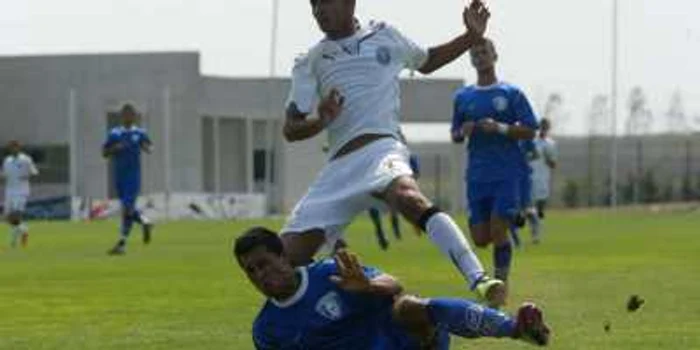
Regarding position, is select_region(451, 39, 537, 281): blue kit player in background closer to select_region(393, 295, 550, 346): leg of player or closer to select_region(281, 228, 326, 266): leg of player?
select_region(281, 228, 326, 266): leg of player

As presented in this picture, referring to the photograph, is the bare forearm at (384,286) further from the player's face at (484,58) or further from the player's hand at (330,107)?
the player's face at (484,58)

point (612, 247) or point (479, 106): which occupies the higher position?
point (479, 106)

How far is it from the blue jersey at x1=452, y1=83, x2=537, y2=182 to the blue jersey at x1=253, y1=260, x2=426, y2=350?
664 cm

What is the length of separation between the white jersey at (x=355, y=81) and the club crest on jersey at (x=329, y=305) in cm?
213

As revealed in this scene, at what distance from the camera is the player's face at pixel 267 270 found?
7777mm

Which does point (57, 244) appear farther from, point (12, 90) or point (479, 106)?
point (12, 90)

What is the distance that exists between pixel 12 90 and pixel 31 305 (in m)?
60.9

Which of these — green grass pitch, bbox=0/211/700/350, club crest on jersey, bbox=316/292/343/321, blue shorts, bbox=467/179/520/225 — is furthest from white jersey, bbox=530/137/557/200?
club crest on jersey, bbox=316/292/343/321

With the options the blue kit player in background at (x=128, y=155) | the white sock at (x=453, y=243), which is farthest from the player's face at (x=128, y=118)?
the white sock at (x=453, y=243)

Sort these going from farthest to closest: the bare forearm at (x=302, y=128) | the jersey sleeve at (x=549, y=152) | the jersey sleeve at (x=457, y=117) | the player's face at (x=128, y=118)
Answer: the jersey sleeve at (x=549, y=152), the player's face at (x=128, y=118), the jersey sleeve at (x=457, y=117), the bare forearm at (x=302, y=128)

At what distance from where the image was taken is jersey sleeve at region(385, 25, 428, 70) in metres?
10.5

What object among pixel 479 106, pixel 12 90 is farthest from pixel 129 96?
pixel 479 106

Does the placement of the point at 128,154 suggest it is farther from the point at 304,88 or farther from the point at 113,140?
the point at 304,88

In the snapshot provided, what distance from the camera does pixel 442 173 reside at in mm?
85312
